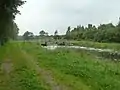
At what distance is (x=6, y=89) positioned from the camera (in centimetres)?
1495

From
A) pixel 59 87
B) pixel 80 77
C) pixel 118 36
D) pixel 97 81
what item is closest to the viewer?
pixel 59 87

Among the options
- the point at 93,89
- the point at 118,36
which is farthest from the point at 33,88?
the point at 118,36

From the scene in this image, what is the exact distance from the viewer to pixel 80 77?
1997 centimetres

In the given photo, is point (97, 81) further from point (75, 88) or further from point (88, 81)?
point (75, 88)

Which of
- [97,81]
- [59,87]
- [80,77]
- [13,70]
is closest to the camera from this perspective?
[59,87]

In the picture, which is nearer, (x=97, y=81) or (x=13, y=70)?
(x=97, y=81)

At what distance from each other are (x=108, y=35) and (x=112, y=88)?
99.5 meters

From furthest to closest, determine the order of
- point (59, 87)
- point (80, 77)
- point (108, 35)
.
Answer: point (108, 35)
point (80, 77)
point (59, 87)

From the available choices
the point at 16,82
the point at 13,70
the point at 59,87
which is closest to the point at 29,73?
the point at 13,70

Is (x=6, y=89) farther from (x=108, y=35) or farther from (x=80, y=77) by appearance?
(x=108, y=35)

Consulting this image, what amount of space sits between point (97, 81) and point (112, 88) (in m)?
1.68

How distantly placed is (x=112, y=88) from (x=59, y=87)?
3.00 metres

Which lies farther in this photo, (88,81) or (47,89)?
(88,81)

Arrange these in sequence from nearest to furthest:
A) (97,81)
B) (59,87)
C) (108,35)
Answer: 1. (59,87)
2. (97,81)
3. (108,35)
